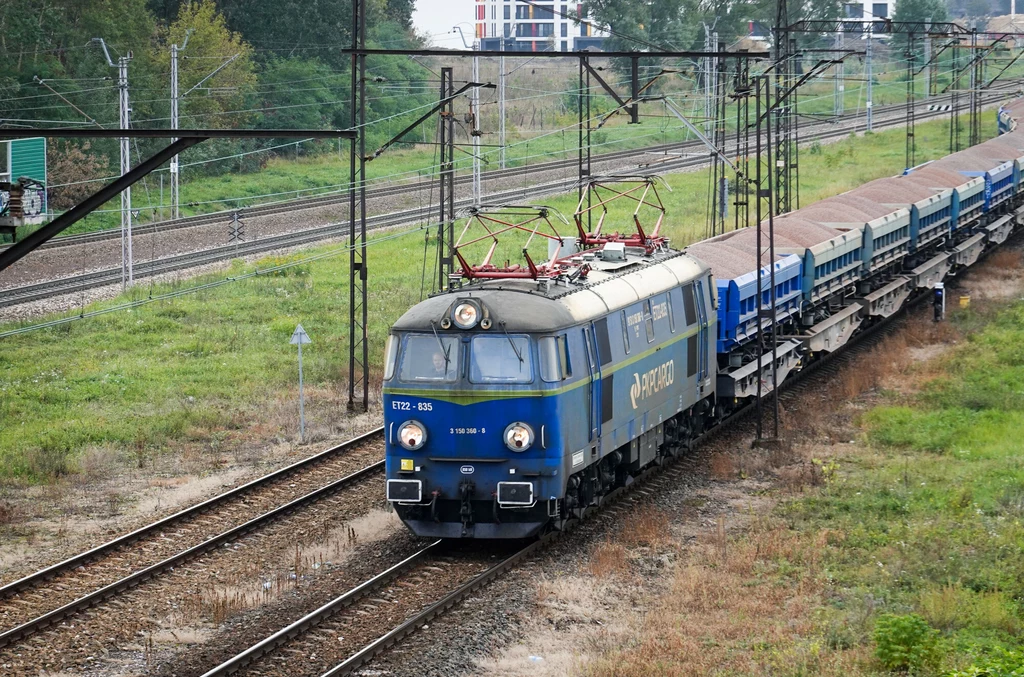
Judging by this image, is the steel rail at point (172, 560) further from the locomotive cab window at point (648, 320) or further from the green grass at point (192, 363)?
the locomotive cab window at point (648, 320)

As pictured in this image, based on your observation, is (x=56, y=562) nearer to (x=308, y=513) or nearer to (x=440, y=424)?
(x=308, y=513)

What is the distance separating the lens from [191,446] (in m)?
24.5

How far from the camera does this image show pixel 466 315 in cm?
1658

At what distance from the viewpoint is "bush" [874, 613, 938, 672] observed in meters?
13.2

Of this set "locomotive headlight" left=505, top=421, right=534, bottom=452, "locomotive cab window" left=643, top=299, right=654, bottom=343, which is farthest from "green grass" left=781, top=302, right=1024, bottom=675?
"locomotive headlight" left=505, top=421, right=534, bottom=452

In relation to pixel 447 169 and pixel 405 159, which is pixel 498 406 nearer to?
pixel 447 169

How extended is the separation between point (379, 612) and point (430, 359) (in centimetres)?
331

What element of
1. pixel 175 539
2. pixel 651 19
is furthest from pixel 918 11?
pixel 175 539

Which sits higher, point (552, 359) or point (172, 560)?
point (552, 359)

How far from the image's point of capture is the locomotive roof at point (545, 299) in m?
16.5

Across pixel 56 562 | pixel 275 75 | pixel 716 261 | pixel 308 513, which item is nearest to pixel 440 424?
pixel 308 513

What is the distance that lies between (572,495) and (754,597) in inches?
119

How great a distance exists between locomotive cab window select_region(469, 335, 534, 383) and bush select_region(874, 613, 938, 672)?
5291 mm

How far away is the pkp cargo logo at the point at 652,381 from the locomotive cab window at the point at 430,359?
3.44m
